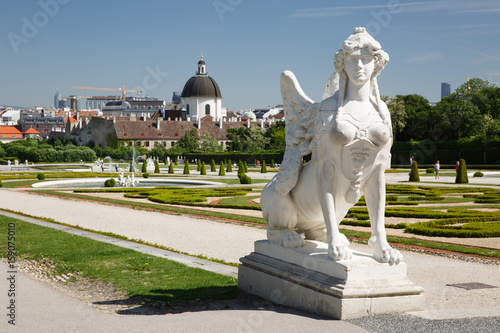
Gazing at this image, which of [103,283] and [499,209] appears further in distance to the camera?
[499,209]

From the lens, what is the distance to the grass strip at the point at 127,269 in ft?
20.4

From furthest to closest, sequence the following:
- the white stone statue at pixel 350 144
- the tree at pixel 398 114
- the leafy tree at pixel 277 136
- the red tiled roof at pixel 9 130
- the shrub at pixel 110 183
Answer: the red tiled roof at pixel 9 130
the leafy tree at pixel 277 136
the tree at pixel 398 114
the shrub at pixel 110 183
the white stone statue at pixel 350 144

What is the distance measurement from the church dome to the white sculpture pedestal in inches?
4398

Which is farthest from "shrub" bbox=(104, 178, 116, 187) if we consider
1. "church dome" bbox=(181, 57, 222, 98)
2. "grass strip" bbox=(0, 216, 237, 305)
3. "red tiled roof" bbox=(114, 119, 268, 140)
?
"church dome" bbox=(181, 57, 222, 98)

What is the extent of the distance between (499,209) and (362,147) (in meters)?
11.8

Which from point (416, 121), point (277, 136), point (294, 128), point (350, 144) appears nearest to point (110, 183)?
point (294, 128)

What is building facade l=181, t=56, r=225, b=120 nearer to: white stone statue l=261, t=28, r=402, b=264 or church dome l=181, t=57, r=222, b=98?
church dome l=181, t=57, r=222, b=98

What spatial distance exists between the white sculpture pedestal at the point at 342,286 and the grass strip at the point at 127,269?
0.90 metres

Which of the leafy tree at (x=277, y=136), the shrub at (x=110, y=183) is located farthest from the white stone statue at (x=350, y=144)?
the leafy tree at (x=277, y=136)

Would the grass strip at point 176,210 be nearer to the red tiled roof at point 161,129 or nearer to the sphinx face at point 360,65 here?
the sphinx face at point 360,65

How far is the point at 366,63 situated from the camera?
5.14 metres

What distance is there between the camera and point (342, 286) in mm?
4812

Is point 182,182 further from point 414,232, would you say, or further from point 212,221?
point 414,232

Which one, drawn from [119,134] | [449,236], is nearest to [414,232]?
[449,236]
